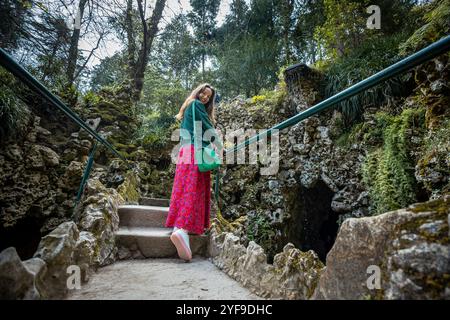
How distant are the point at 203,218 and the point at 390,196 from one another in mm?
2933

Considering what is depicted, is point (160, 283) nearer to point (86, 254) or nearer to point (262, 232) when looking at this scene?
point (86, 254)

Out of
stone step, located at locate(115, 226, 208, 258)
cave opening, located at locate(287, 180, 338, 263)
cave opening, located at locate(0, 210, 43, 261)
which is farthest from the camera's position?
cave opening, located at locate(287, 180, 338, 263)

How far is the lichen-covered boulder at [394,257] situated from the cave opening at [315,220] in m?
4.19

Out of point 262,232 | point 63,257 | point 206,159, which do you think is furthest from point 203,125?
point 262,232

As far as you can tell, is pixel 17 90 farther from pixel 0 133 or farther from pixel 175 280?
pixel 175 280

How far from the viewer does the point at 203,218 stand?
83.0 inches

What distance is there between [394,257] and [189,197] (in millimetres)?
1564

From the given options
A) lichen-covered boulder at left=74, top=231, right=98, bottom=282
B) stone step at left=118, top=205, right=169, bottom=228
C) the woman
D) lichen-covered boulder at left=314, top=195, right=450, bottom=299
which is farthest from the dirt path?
stone step at left=118, top=205, right=169, bottom=228

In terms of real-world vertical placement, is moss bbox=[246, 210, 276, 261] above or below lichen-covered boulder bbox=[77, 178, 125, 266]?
below

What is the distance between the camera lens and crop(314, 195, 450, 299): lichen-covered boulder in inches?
24.7

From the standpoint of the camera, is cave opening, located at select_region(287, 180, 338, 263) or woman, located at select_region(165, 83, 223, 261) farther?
cave opening, located at select_region(287, 180, 338, 263)

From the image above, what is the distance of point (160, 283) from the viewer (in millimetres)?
1447

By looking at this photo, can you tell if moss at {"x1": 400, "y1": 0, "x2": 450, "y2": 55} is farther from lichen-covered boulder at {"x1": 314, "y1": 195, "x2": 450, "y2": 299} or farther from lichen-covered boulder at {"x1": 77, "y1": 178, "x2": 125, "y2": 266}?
lichen-covered boulder at {"x1": 77, "y1": 178, "x2": 125, "y2": 266}

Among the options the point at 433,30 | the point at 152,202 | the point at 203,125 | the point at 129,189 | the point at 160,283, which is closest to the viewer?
the point at 160,283
